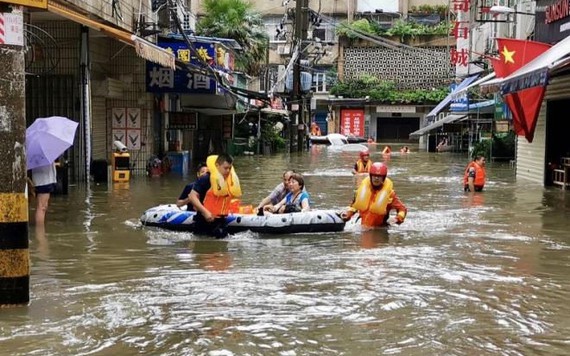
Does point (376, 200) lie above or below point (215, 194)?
below

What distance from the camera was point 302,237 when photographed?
11.4 m

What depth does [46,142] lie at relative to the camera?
11641 mm

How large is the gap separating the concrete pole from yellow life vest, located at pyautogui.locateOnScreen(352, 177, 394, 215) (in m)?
6.36

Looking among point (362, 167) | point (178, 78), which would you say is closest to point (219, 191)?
point (362, 167)

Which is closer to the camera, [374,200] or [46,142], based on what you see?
[46,142]

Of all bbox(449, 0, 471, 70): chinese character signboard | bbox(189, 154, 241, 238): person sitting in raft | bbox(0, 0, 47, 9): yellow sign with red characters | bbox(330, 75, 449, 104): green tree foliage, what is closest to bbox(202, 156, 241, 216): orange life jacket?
bbox(189, 154, 241, 238): person sitting in raft

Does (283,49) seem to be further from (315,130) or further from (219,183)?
(219,183)

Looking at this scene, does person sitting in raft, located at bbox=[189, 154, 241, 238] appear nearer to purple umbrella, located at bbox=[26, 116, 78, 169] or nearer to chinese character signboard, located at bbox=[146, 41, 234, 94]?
purple umbrella, located at bbox=[26, 116, 78, 169]

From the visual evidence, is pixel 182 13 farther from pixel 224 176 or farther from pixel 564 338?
pixel 564 338

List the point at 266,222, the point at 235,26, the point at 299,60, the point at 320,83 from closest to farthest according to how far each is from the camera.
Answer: the point at 266,222
the point at 235,26
the point at 299,60
the point at 320,83

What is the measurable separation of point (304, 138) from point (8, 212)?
136 ft

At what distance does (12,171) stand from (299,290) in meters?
3.02

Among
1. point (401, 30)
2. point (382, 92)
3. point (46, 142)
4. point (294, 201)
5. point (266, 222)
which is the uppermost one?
point (401, 30)

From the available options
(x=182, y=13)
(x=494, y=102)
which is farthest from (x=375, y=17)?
(x=182, y=13)
